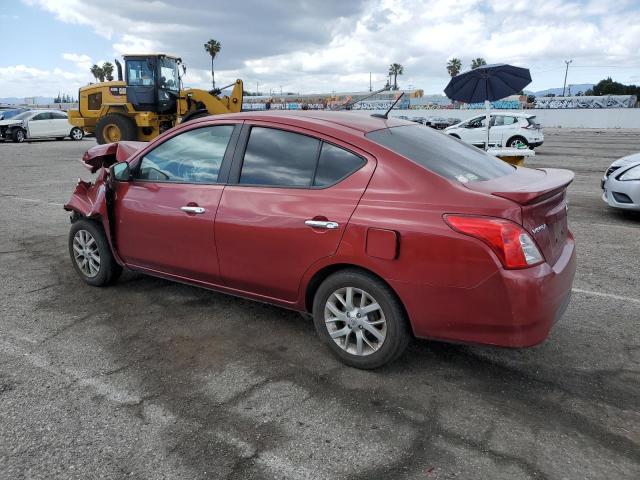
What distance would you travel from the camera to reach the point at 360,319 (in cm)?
317

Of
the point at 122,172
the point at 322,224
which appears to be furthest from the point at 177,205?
the point at 322,224

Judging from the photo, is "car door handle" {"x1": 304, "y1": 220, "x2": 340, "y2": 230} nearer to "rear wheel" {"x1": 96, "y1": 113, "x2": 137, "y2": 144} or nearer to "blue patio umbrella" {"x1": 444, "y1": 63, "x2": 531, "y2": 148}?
"blue patio umbrella" {"x1": 444, "y1": 63, "x2": 531, "y2": 148}

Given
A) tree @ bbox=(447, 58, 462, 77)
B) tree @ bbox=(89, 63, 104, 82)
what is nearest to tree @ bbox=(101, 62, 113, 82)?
tree @ bbox=(89, 63, 104, 82)

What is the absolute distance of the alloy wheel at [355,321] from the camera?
3.13 m

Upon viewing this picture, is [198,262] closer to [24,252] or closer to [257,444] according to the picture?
[257,444]

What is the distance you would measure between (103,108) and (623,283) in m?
18.9

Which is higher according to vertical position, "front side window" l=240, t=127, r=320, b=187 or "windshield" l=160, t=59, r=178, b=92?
"windshield" l=160, t=59, r=178, b=92

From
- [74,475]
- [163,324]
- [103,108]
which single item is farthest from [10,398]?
[103,108]

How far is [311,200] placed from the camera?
3.25 meters

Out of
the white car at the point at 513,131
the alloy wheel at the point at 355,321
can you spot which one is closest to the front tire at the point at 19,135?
the white car at the point at 513,131

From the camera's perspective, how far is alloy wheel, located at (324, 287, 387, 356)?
313cm

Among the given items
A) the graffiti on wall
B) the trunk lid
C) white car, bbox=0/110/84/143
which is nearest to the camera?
the trunk lid

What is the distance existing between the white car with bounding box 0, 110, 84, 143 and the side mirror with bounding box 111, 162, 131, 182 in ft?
77.6

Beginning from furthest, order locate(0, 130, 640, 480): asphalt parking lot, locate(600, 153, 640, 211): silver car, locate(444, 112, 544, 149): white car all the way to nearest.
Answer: locate(444, 112, 544, 149): white car, locate(600, 153, 640, 211): silver car, locate(0, 130, 640, 480): asphalt parking lot
